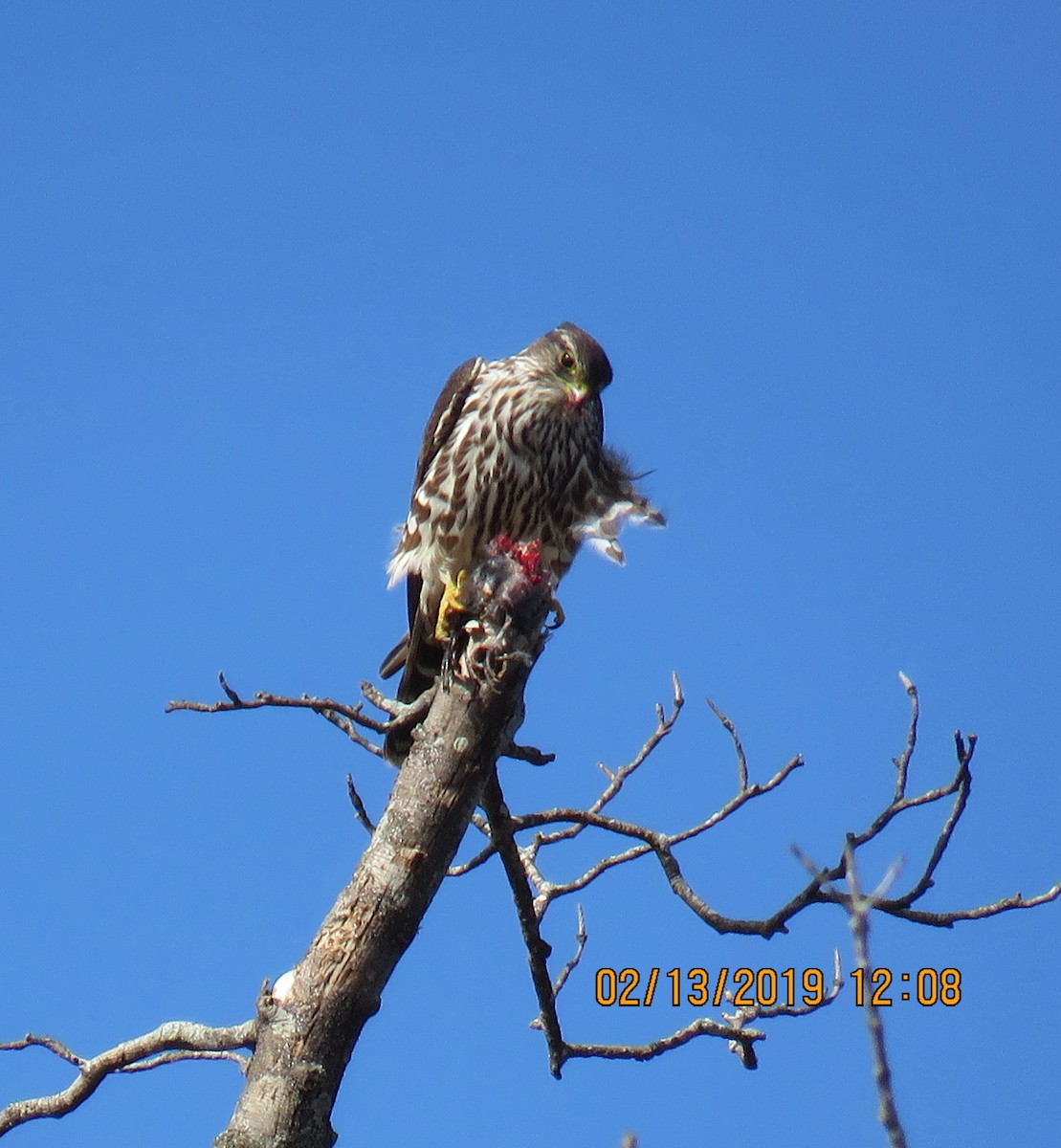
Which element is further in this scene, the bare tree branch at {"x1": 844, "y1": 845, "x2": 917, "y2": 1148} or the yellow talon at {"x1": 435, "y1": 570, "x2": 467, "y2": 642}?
the yellow talon at {"x1": 435, "y1": 570, "x2": 467, "y2": 642}

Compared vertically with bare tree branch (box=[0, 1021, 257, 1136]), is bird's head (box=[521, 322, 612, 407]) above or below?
above

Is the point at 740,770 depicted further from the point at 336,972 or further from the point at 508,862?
the point at 336,972

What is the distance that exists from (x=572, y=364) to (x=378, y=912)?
9.34 feet

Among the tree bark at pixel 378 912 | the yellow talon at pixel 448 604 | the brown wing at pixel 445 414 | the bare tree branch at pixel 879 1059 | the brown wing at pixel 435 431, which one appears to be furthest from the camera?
the brown wing at pixel 445 414

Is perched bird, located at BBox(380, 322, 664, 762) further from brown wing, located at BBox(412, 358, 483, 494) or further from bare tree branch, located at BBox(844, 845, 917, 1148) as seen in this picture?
bare tree branch, located at BBox(844, 845, 917, 1148)

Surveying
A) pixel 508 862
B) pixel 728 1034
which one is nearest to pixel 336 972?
pixel 508 862

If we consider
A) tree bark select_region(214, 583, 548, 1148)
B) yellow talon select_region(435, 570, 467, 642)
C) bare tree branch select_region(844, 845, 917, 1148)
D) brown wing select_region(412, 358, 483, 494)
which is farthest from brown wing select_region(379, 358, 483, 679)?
bare tree branch select_region(844, 845, 917, 1148)

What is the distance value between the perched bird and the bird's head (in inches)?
0.6

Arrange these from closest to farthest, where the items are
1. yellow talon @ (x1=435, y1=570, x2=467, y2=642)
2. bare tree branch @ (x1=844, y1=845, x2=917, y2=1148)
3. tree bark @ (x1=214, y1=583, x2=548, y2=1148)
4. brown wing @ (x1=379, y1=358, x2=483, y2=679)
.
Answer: bare tree branch @ (x1=844, y1=845, x2=917, y2=1148), tree bark @ (x1=214, y1=583, x2=548, y2=1148), yellow talon @ (x1=435, y1=570, x2=467, y2=642), brown wing @ (x1=379, y1=358, x2=483, y2=679)

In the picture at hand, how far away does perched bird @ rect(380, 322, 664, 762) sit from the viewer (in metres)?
5.02

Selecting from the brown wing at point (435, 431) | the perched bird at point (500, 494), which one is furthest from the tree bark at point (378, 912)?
the brown wing at point (435, 431)

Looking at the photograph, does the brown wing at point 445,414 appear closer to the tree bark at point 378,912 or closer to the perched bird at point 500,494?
the perched bird at point 500,494

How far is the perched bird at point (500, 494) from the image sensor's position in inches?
198

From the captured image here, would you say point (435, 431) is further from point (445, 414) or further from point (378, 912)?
point (378, 912)
